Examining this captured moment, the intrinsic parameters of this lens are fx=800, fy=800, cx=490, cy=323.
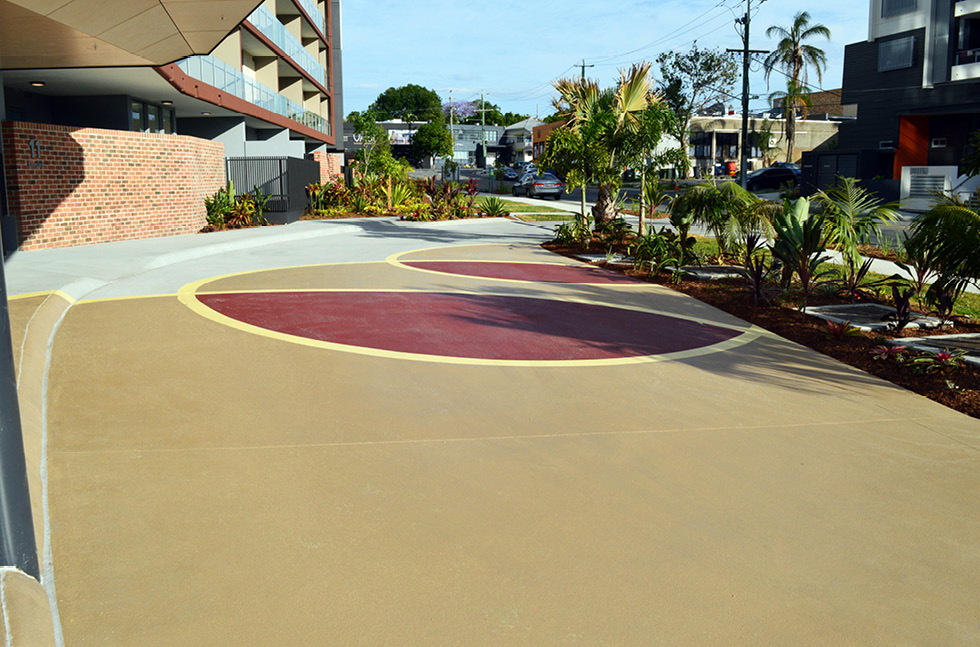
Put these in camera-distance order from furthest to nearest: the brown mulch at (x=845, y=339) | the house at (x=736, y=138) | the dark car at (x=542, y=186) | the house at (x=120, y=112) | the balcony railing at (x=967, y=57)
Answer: the house at (x=736, y=138)
the dark car at (x=542, y=186)
the balcony railing at (x=967, y=57)
the house at (x=120, y=112)
the brown mulch at (x=845, y=339)

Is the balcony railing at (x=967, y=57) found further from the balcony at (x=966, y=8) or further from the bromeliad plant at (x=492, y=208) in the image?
the bromeliad plant at (x=492, y=208)

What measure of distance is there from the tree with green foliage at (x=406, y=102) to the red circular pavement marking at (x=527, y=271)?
6227 inches

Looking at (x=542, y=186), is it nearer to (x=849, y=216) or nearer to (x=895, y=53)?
(x=895, y=53)

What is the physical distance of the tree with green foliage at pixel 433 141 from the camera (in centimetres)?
10525

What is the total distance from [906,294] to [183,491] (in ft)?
26.7

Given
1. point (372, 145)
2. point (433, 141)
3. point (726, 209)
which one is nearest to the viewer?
point (726, 209)

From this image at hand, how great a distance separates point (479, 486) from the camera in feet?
16.8

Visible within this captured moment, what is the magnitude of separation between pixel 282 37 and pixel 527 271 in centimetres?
2544

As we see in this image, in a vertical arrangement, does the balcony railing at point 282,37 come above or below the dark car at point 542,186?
above

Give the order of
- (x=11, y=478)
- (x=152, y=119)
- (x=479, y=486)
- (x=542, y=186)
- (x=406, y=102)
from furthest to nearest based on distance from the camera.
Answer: (x=406, y=102)
(x=542, y=186)
(x=152, y=119)
(x=479, y=486)
(x=11, y=478)

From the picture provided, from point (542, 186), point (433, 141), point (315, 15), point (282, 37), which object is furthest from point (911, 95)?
point (433, 141)

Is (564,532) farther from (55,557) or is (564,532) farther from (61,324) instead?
(61,324)

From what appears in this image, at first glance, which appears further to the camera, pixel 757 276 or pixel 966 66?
pixel 966 66

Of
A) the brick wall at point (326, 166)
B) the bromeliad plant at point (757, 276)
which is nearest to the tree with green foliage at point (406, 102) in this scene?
the brick wall at point (326, 166)
